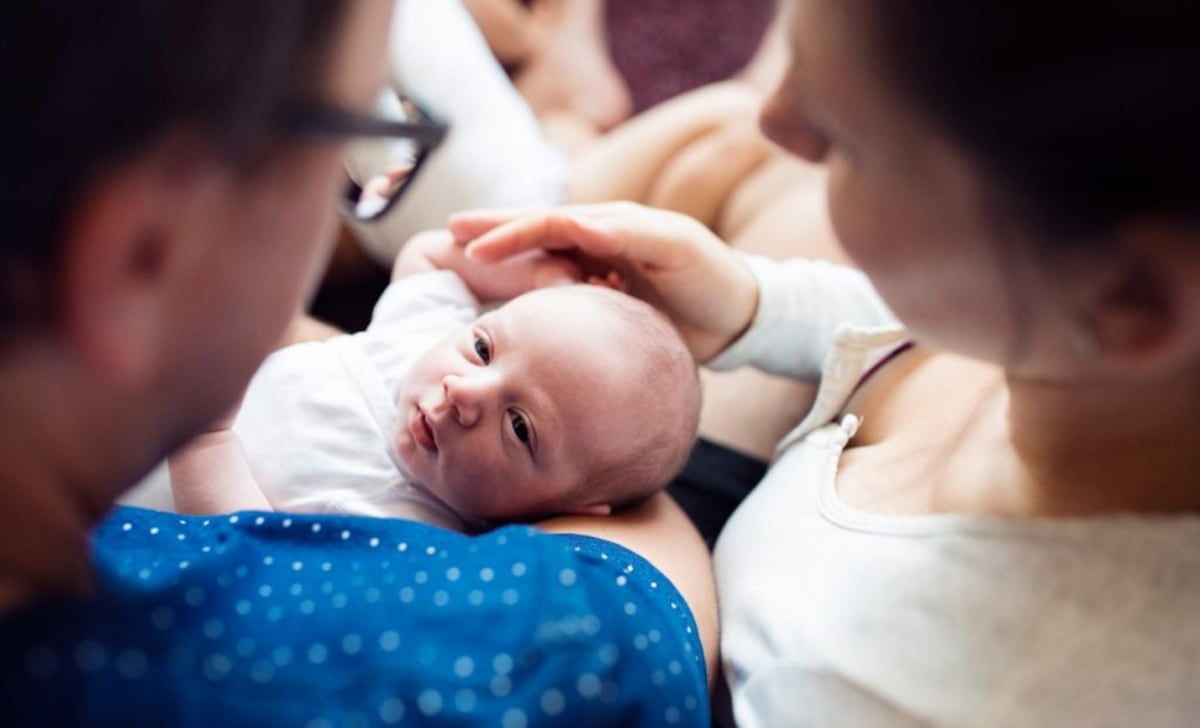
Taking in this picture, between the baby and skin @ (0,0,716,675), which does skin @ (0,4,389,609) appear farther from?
the baby

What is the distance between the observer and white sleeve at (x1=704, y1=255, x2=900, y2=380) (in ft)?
3.28

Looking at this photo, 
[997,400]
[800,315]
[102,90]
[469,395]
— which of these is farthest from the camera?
[800,315]

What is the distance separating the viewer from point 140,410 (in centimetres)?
49

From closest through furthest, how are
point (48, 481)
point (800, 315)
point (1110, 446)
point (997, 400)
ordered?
point (48, 481)
point (1110, 446)
point (997, 400)
point (800, 315)

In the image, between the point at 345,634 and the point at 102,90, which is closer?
the point at 102,90

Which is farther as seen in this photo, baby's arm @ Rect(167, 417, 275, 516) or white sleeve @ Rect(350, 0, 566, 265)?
white sleeve @ Rect(350, 0, 566, 265)

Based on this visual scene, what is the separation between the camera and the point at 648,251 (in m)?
0.95

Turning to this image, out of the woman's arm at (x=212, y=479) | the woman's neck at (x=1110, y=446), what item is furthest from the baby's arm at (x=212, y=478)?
the woman's neck at (x=1110, y=446)

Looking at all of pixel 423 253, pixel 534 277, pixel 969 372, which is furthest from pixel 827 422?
pixel 423 253

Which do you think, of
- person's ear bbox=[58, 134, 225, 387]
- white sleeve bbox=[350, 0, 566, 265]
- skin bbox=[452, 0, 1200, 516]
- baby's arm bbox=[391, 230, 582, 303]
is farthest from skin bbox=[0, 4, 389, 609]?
white sleeve bbox=[350, 0, 566, 265]

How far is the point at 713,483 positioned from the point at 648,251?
243 millimetres

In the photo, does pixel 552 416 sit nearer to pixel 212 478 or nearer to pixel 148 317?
pixel 212 478

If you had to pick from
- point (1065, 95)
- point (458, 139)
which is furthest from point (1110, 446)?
point (458, 139)

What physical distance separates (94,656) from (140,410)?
0.41ft
